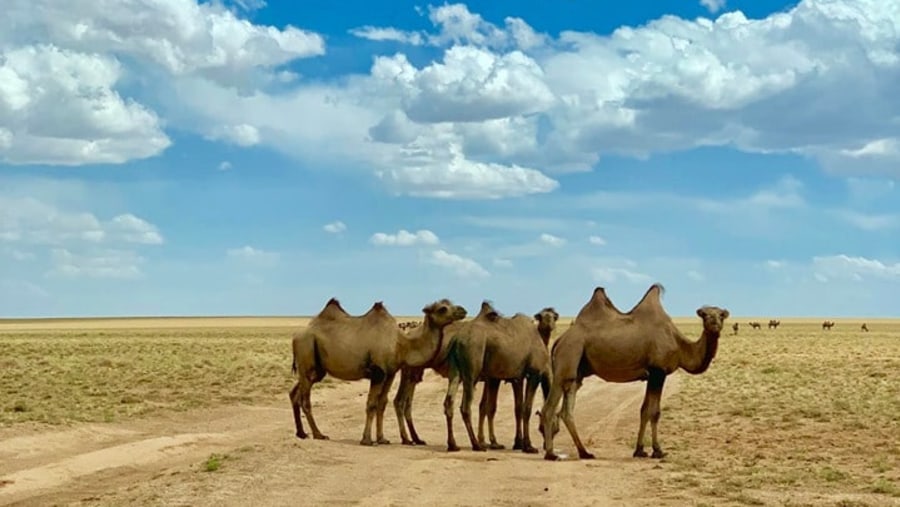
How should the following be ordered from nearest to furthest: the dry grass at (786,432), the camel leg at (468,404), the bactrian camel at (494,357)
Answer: the dry grass at (786,432)
the camel leg at (468,404)
the bactrian camel at (494,357)

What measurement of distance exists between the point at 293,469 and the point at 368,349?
414cm

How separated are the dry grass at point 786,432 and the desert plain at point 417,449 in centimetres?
5

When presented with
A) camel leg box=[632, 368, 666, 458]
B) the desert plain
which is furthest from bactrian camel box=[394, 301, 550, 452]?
camel leg box=[632, 368, 666, 458]

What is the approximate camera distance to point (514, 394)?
19.2 m

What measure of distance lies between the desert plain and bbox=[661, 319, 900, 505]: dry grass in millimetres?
53

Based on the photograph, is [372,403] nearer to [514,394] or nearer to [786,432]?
[514,394]

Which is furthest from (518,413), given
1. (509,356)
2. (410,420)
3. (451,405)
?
(410,420)

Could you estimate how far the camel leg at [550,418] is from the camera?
1703 centimetres

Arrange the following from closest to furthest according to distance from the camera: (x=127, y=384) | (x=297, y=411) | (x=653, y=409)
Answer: (x=653, y=409) < (x=297, y=411) < (x=127, y=384)

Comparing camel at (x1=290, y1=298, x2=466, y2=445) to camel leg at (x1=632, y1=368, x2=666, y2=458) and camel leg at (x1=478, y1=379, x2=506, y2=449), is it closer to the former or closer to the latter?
camel leg at (x1=478, y1=379, x2=506, y2=449)

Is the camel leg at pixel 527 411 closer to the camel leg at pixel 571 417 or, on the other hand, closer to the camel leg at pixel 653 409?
the camel leg at pixel 571 417

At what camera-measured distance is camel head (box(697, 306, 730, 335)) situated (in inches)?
661

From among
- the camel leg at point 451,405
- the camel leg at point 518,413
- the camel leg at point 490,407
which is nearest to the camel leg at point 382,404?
the camel leg at point 451,405

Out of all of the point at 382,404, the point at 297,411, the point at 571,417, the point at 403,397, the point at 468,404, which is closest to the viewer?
the point at 571,417
